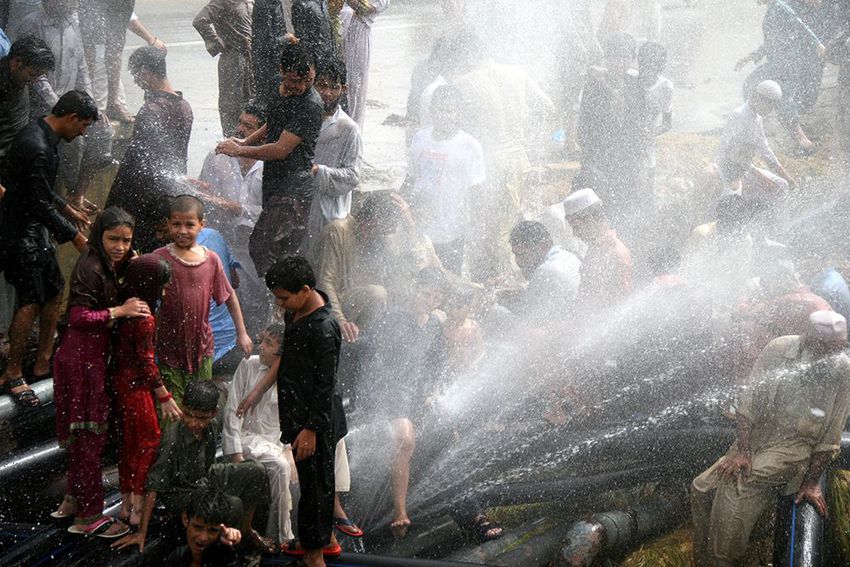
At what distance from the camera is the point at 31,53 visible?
6.57 metres

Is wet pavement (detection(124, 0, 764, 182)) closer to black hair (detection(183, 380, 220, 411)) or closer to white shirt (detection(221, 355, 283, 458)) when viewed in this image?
white shirt (detection(221, 355, 283, 458))

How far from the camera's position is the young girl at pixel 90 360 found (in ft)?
16.8

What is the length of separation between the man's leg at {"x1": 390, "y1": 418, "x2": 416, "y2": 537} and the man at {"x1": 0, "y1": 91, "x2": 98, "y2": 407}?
2.31 metres

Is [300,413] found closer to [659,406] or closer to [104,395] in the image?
[104,395]

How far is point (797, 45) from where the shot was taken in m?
11.3

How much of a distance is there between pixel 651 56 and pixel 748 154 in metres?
1.42

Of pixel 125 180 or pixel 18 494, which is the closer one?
pixel 18 494

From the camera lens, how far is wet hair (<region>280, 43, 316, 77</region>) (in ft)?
19.1

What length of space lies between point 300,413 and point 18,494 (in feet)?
7.29

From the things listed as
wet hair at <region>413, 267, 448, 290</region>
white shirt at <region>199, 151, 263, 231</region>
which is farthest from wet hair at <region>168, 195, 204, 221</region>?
white shirt at <region>199, 151, 263, 231</region>

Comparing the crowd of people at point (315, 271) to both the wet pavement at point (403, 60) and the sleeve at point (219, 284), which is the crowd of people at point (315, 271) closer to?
the sleeve at point (219, 284)

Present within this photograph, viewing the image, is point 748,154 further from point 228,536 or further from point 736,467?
point 228,536

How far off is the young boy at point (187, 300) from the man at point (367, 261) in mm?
992

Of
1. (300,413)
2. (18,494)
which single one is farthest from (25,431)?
(300,413)
